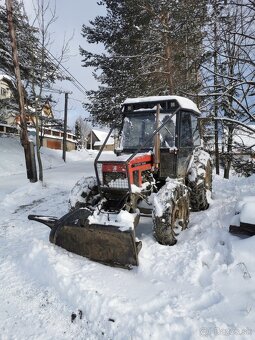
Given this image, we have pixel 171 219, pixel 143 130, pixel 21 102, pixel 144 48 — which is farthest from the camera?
pixel 144 48

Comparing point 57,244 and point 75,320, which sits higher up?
point 57,244

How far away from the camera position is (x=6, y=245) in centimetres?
520

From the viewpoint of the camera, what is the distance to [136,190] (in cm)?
489

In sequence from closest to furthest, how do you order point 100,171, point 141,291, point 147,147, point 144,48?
point 141,291
point 100,171
point 147,147
point 144,48

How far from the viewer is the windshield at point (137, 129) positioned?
582 centimetres

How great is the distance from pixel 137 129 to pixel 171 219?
211cm

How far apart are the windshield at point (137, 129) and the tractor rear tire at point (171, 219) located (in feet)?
4.07

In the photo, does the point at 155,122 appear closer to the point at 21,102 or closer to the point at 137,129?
the point at 137,129

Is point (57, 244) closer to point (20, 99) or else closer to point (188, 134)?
point (188, 134)

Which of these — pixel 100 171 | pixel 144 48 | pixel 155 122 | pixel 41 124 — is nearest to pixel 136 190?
pixel 100 171

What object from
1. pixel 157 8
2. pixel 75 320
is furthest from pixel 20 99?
pixel 75 320

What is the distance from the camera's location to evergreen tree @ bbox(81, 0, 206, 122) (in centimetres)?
1205

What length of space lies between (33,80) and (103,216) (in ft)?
33.1

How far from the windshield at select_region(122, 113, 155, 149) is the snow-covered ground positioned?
5.57ft
